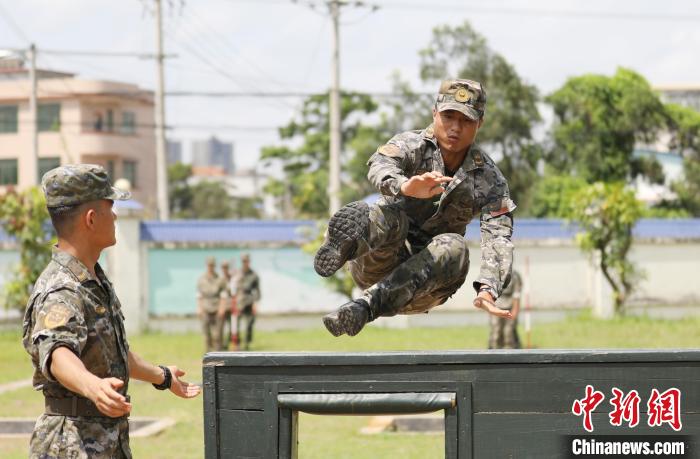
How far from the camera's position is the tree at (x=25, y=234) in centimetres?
2369

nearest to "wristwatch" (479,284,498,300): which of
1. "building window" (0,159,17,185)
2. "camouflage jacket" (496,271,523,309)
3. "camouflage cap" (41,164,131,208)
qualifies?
"camouflage cap" (41,164,131,208)

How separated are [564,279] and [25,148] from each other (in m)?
31.8

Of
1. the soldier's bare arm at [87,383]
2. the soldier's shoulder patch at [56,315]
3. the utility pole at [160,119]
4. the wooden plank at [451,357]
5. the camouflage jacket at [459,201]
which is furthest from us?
the utility pole at [160,119]

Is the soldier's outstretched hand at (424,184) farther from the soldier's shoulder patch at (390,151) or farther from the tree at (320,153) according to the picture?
the tree at (320,153)

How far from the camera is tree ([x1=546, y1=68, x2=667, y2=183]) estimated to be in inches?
1463

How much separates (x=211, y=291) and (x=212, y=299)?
0.54ft

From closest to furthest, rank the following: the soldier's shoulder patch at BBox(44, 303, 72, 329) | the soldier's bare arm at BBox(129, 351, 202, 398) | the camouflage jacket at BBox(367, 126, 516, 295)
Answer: the soldier's shoulder patch at BBox(44, 303, 72, 329) → the soldier's bare arm at BBox(129, 351, 202, 398) → the camouflage jacket at BBox(367, 126, 516, 295)

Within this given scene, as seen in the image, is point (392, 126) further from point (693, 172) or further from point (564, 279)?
point (564, 279)

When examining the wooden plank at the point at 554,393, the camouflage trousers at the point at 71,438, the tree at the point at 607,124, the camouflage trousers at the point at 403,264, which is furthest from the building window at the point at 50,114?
the wooden plank at the point at 554,393

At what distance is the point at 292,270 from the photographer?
2775 centimetres

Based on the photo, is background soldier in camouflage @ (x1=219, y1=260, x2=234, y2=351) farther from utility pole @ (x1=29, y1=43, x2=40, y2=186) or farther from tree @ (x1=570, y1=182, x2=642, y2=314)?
utility pole @ (x1=29, y1=43, x2=40, y2=186)

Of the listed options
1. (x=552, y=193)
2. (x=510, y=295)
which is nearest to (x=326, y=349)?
(x=510, y=295)

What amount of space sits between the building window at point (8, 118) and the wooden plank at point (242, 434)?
50.0 m

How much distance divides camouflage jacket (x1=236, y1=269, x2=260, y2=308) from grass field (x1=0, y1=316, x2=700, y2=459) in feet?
3.06
